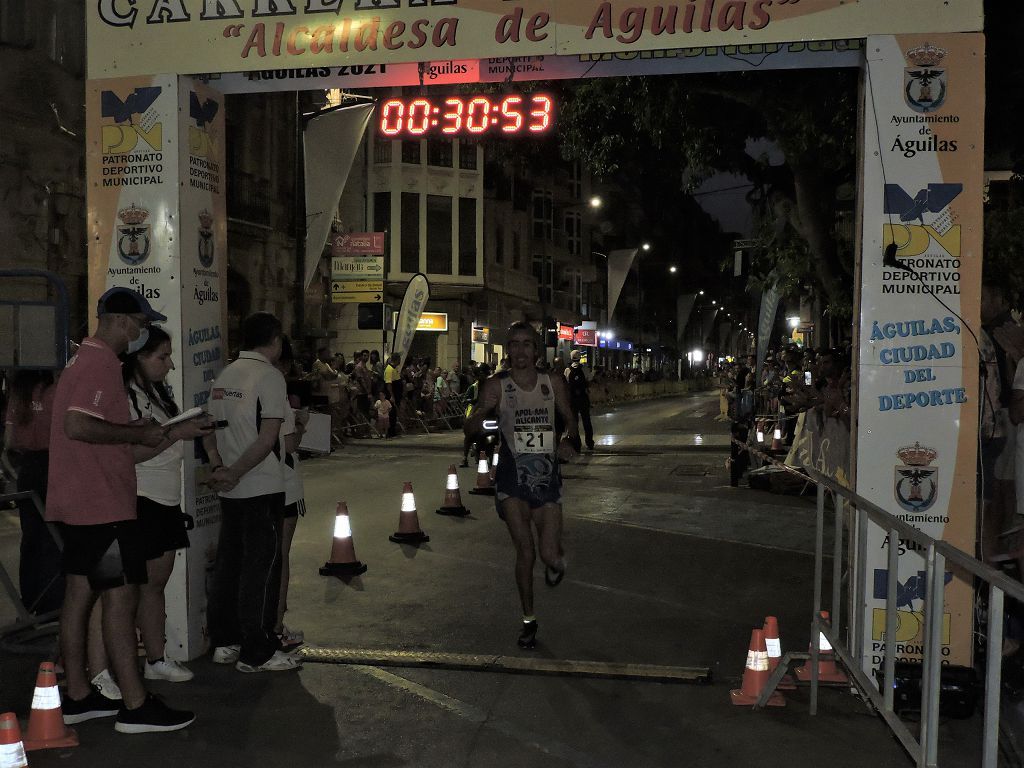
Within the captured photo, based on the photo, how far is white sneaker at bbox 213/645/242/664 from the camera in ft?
20.0

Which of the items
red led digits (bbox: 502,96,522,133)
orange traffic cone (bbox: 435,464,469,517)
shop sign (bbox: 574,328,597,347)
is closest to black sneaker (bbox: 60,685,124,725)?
orange traffic cone (bbox: 435,464,469,517)

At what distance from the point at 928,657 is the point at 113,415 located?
3.66 metres

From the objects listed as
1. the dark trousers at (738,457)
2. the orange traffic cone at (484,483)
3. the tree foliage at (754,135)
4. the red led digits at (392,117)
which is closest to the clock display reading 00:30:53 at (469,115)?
the red led digits at (392,117)

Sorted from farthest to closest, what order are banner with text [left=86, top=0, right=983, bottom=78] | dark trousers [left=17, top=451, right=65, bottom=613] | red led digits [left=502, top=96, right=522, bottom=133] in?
red led digits [left=502, top=96, right=522, bottom=133] < dark trousers [left=17, top=451, right=65, bottom=613] < banner with text [left=86, top=0, right=983, bottom=78]

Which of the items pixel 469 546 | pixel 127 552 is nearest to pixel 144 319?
pixel 127 552

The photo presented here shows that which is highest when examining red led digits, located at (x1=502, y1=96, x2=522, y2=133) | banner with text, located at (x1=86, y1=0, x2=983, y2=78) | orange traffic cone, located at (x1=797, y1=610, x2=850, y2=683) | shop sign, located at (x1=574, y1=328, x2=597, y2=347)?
red led digits, located at (x1=502, y1=96, x2=522, y2=133)

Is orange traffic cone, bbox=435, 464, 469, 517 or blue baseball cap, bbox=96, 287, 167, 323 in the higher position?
blue baseball cap, bbox=96, 287, 167, 323

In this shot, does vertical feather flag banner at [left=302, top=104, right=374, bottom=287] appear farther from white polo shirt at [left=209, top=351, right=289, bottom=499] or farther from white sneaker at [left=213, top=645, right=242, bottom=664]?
white sneaker at [left=213, top=645, right=242, bottom=664]

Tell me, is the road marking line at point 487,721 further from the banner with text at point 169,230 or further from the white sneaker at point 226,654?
the banner with text at point 169,230

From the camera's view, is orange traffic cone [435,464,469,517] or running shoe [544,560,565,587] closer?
running shoe [544,560,565,587]

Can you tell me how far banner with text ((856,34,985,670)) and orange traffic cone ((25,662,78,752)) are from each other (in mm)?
4015

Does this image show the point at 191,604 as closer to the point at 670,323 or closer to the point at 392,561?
the point at 392,561

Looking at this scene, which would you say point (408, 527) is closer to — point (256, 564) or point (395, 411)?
point (256, 564)

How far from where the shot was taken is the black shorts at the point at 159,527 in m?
5.15
